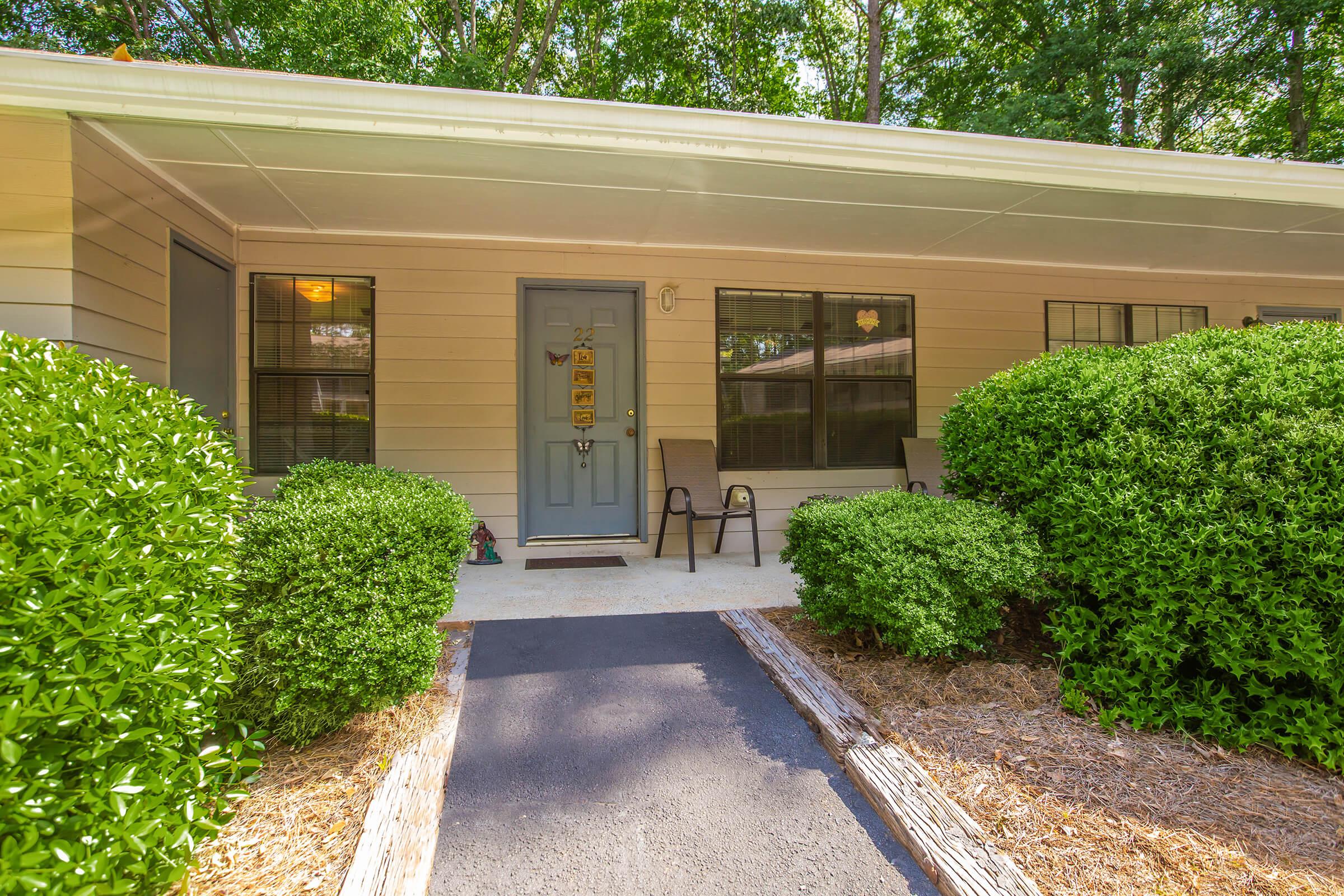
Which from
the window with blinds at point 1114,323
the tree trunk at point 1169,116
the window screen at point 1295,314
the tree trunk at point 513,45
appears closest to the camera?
the window with blinds at point 1114,323

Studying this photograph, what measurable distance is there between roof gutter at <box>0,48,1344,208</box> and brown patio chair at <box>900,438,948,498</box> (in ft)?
7.04

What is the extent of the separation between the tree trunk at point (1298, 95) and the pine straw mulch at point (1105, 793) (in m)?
10.7

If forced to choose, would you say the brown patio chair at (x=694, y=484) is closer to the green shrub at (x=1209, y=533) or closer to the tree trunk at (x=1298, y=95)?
the green shrub at (x=1209, y=533)

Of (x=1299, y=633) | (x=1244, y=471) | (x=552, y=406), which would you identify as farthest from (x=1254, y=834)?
(x=552, y=406)

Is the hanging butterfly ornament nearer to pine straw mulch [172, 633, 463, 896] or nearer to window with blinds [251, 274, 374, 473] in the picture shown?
window with blinds [251, 274, 374, 473]

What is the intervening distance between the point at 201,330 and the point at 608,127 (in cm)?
276

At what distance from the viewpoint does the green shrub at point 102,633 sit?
3.14 ft

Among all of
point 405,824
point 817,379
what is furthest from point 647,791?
point 817,379

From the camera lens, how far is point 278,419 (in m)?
4.35

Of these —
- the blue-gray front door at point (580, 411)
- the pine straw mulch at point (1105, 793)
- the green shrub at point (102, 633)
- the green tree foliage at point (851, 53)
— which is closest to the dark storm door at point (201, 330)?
the blue-gray front door at point (580, 411)

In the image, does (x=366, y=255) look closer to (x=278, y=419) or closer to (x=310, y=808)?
(x=278, y=419)

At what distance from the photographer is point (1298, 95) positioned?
8.89 metres

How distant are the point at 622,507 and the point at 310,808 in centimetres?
326

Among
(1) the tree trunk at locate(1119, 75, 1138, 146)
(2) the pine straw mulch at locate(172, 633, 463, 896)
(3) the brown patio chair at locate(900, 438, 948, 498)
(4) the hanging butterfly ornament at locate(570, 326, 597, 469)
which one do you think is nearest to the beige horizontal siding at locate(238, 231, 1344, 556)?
(3) the brown patio chair at locate(900, 438, 948, 498)
